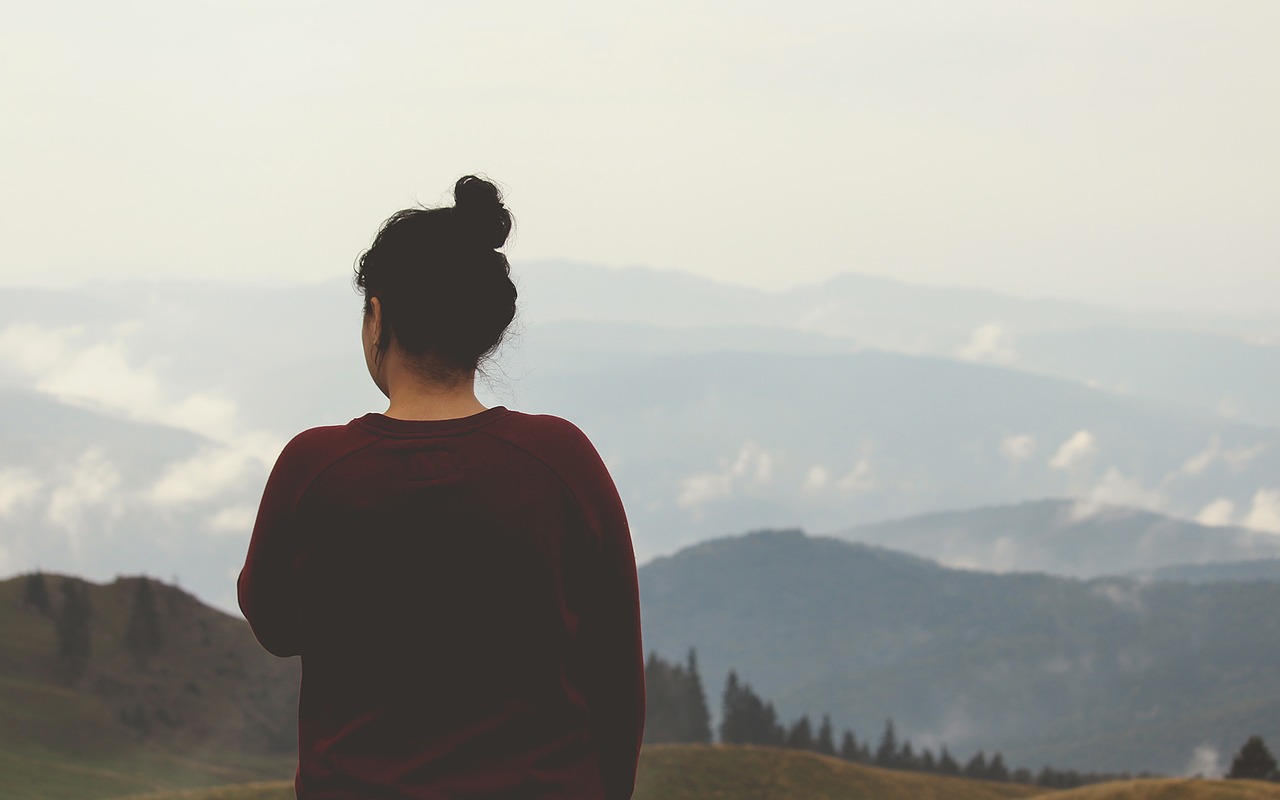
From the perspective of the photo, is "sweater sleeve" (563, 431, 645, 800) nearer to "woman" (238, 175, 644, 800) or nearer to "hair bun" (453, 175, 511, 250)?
A: "woman" (238, 175, 644, 800)

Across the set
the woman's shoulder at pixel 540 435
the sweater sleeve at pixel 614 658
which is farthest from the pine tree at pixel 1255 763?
the woman's shoulder at pixel 540 435

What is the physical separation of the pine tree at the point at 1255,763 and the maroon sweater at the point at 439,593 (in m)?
119

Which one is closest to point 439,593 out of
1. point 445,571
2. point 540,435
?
point 445,571

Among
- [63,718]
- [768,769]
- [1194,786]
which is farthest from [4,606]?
[1194,786]

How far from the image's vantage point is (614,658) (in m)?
4.24

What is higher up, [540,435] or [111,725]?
[111,725]

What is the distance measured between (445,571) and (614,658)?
2.18ft

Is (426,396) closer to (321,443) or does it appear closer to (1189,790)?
(321,443)

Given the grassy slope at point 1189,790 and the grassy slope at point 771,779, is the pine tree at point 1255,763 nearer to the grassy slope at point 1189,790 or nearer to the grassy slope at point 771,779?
the grassy slope at point 771,779

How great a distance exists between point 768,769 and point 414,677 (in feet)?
444

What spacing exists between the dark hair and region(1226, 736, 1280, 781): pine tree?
11935 cm

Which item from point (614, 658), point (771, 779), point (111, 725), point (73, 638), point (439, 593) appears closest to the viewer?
point (439, 593)

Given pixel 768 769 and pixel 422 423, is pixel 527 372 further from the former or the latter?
pixel 768 769

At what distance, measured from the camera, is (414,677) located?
12.8 feet
